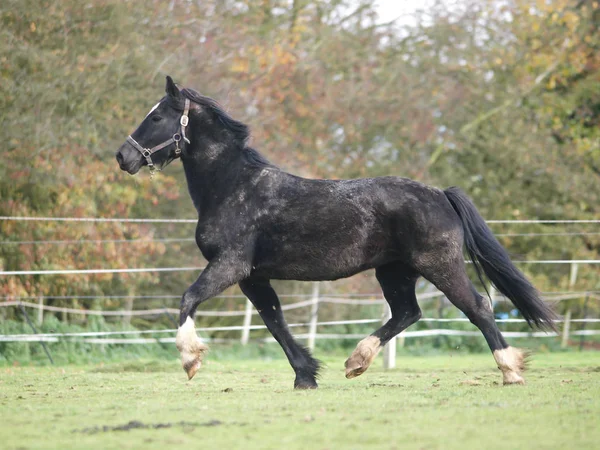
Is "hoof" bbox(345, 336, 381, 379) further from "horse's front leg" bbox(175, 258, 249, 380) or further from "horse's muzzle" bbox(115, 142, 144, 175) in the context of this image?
"horse's muzzle" bbox(115, 142, 144, 175)

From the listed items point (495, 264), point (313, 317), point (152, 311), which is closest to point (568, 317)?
point (313, 317)

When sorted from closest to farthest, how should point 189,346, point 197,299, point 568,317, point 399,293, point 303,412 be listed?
point 303,412
point 189,346
point 197,299
point 399,293
point 568,317

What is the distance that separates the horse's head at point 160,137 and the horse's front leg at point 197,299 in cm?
110

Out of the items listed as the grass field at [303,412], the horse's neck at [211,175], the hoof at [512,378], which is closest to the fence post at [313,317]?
the grass field at [303,412]

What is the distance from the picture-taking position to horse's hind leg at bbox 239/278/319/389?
7.54m

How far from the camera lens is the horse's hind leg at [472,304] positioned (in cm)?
718

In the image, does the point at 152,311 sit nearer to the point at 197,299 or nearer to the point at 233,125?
the point at 233,125

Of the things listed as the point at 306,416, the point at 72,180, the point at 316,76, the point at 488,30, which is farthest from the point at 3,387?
the point at 488,30

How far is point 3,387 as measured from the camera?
8023mm

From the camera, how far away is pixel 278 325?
762 centimetres

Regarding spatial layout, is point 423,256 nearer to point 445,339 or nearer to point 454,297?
point 454,297

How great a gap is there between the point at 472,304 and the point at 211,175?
7.40 feet

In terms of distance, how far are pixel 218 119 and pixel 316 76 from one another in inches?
499

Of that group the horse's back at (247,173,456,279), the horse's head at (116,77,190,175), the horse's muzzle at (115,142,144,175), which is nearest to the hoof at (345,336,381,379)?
the horse's back at (247,173,456,279)
